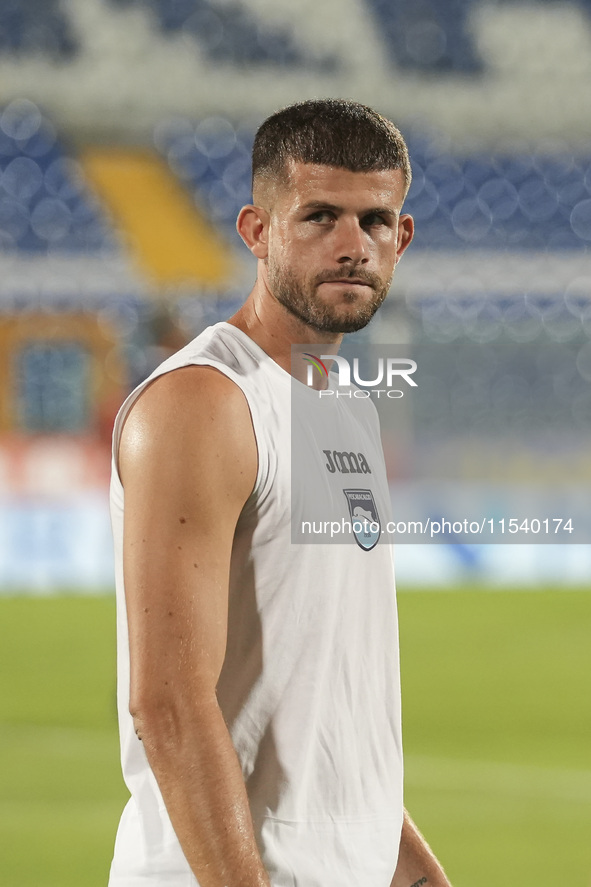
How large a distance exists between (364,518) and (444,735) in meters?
3.71

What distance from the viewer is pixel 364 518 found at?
112 cm

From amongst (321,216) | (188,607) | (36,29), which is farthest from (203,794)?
(36,29)

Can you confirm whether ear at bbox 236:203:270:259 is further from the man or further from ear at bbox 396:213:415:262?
ear at bbox 396:213:415:262

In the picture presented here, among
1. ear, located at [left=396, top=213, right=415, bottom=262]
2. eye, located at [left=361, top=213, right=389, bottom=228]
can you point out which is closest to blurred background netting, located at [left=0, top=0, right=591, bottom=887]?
ear, located at [left=396, top=213, right=415, bottom=262]

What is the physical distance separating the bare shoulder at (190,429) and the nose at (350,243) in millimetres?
194

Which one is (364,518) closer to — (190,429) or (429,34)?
(190,429)

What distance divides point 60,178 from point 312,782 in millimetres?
10998

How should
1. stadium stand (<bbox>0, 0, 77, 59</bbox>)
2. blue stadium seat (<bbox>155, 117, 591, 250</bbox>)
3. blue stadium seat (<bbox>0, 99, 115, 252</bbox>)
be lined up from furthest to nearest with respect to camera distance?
stadium stand (<bbox>0, 0, 77, 59</bbox>) < blue stadium seat (<bbox>0, 99, 115, 252</bbox>) < blue stadium seat (<bbox>155, 117, 591, 250</bbox>)

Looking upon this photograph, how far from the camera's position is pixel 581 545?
817 centimetres

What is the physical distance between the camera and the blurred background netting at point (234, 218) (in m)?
8.21

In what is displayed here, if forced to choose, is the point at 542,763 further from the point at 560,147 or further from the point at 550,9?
the point at 550,9

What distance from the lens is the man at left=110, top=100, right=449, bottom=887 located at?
0.93 meters

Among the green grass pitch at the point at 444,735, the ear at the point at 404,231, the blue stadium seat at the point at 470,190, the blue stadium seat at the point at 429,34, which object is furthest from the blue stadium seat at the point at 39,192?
the ear at the point at 404,231

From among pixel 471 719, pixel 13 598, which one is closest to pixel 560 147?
pixel 13 598
